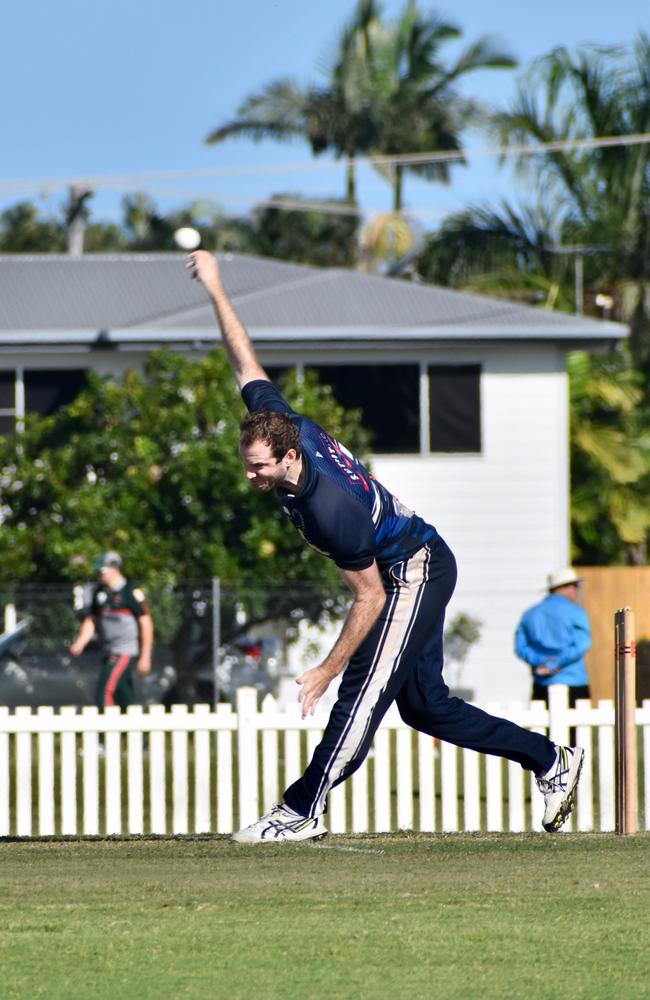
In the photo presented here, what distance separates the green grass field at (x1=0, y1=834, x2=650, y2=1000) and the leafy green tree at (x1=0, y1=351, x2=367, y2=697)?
459 inches

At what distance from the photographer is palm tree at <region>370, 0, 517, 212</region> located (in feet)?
127

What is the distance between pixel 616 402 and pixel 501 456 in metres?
3.15

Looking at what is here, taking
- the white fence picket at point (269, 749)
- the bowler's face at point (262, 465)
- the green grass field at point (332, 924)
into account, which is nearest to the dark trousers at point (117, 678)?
the white fence picket at point (269, 749)

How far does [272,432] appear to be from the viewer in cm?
579

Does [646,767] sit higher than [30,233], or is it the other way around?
[30,233]

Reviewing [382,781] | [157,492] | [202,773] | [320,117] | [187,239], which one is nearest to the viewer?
[187,239]

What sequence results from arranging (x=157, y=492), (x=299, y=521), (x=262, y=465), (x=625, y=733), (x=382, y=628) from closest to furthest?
(x=262, y=465)
(x=299, y=521)
(x=382, y=628)
(x=625, y=733)
(x=157, y=492)

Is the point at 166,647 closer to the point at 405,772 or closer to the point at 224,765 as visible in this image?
the point at 224,765

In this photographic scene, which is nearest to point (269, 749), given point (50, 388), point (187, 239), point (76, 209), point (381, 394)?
point (187, 239)

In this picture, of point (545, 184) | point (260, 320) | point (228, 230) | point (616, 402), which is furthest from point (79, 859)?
point (228, 230)

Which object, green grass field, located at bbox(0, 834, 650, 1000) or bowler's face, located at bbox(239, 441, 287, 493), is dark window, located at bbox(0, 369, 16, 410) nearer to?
green grass field, located at bbox(0, 834, 650, 1000)

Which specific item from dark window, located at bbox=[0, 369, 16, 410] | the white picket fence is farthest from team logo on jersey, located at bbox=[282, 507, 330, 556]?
dark window, located at bbox=[0, 369, 16, 410]

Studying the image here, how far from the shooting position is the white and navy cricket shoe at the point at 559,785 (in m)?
6.78

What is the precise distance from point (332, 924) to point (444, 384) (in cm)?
1871
